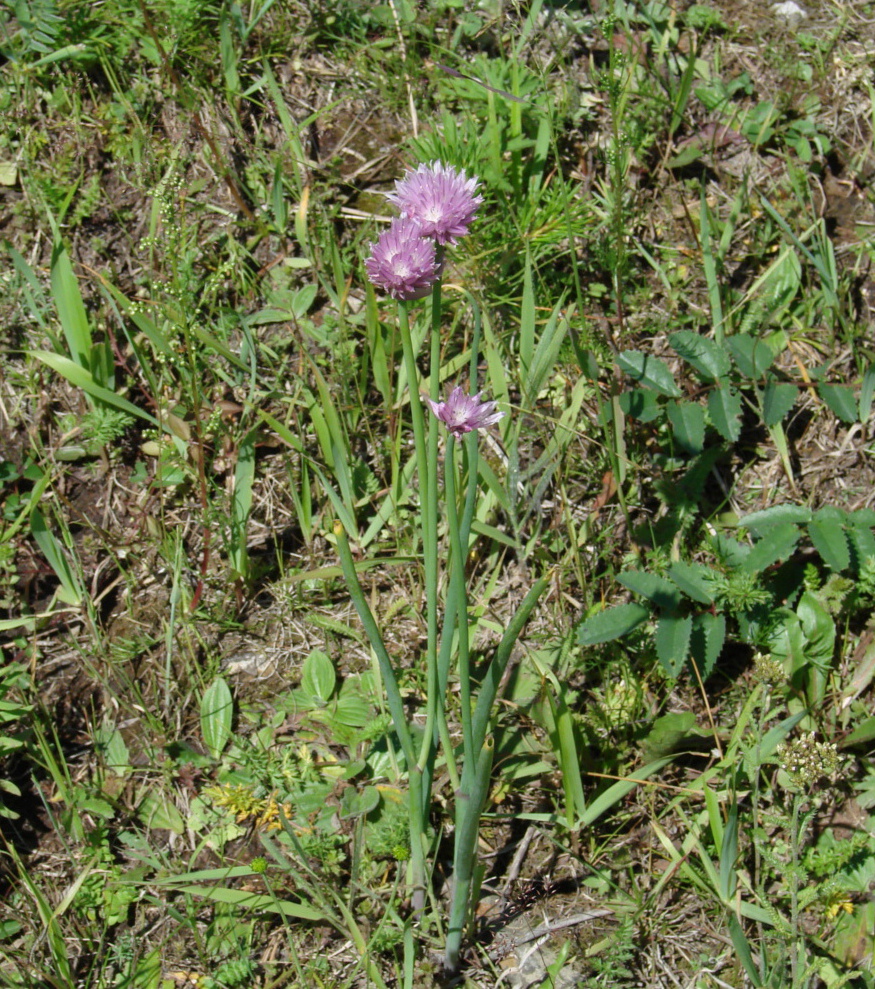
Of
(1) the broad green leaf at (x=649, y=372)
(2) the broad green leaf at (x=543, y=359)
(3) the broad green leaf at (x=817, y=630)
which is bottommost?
(3) the broad green leaf at (x=817, y=630)

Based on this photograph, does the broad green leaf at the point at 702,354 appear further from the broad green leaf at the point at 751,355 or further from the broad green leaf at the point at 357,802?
the broad green leaf at the point at 357,802

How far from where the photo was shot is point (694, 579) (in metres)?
2.15

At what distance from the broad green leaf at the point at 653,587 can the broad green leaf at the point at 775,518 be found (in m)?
0.29

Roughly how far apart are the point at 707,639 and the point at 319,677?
96 centimetres

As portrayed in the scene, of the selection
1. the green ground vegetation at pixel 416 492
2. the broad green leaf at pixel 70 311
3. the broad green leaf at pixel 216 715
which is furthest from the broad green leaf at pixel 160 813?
the broad green leaf at pixel 70 311

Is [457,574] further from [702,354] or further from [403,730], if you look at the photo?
[702,354]

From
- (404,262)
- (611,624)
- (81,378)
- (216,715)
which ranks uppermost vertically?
(404,262)

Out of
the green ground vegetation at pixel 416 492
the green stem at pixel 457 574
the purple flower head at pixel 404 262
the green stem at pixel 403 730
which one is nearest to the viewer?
the purple flower head at pixel 404 262

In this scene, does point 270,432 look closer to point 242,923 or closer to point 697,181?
point 242,923

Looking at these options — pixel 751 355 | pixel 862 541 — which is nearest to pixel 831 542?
pixel 862 541

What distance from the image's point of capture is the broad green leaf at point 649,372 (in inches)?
92.3

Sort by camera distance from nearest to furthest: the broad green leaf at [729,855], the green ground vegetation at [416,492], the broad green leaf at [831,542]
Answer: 1. the broad green leaf at [729,855]
2. the green ground vegetation at [416,492]
3. the broad green leaf at [831,542]

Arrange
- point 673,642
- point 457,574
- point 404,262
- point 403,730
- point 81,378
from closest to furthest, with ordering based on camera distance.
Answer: point 404,262
point 457,574
point 403,730
point 673,642
point 81,378

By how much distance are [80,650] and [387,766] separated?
2.79 feet
